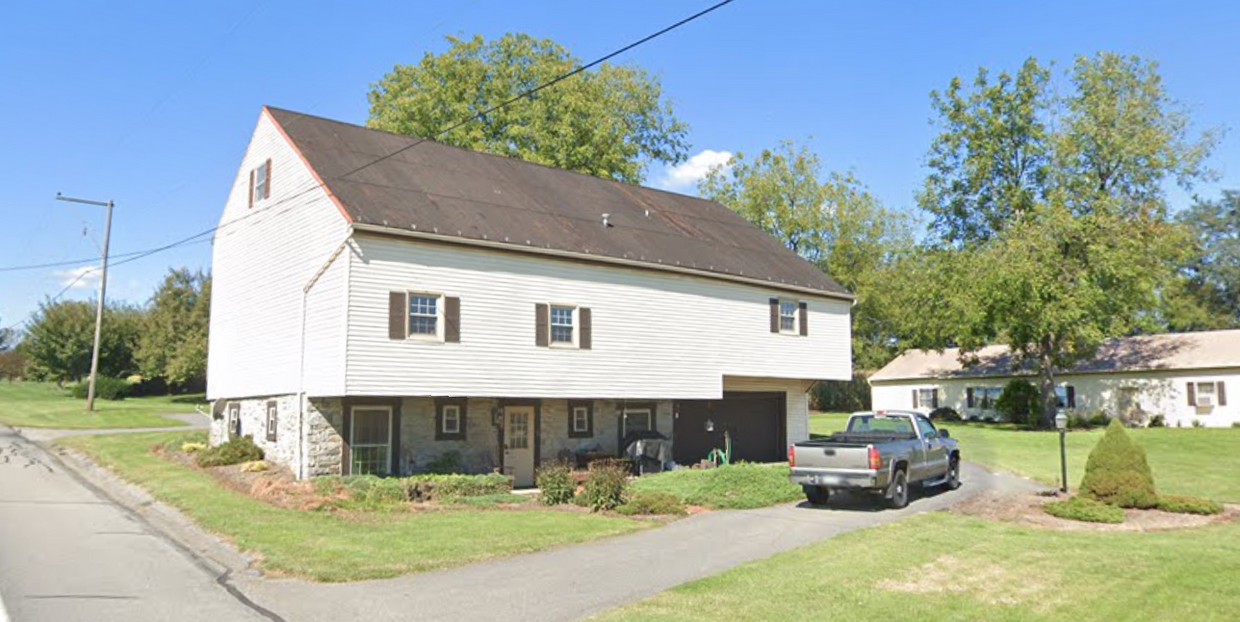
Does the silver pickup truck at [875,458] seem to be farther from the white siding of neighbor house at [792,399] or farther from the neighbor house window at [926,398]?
the neighbor house window at [926,398]

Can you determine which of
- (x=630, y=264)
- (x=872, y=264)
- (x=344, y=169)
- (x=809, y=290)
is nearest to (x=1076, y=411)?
(x=872, y=264)

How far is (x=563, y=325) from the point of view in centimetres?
2327

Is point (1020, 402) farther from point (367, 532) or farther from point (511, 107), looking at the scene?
point (367, 532)

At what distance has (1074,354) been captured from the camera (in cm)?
4506

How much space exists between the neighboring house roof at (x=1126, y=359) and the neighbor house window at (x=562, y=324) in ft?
115

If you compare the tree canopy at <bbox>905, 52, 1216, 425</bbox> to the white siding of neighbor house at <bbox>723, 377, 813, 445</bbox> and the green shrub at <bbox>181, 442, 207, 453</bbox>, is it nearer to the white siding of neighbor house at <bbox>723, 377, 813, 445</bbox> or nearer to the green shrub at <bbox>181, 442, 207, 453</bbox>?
the white siding of neighbor house at <bbox>723, 377, 813, 445</bbox>

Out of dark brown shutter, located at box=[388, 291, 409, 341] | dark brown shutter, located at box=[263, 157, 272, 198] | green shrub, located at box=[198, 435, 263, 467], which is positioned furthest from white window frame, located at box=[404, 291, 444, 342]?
dark brown shutter, located at box=[263, 157, 272, 198]

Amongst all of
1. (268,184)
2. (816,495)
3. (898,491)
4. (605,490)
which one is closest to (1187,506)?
(898,491)

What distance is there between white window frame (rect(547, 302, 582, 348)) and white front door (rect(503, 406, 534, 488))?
2.03 metres

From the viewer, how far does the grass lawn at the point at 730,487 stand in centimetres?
1836

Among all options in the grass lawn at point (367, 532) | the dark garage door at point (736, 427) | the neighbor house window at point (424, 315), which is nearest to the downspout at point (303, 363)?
the grass lawn at point (367, 532)

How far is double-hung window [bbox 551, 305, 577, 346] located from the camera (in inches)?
908

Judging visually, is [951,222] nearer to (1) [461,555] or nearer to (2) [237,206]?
(2) [237,206]

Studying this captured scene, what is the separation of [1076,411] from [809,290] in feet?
90.2
